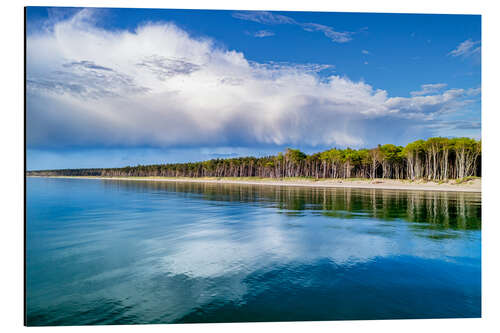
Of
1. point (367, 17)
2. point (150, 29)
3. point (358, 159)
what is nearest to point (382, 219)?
point (367, 17)

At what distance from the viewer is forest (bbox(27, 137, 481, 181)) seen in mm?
54344

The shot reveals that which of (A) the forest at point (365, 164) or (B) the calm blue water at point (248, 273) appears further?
(A) the forest at point (365, 164)

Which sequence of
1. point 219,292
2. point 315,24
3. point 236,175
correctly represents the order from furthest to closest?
point 236,175
point 315,24
point 219,292

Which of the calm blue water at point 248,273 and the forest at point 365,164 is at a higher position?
the forest at point 365,164

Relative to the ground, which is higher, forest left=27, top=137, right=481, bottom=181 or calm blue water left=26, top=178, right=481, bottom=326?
forest left=27, top=137, right=481, bottom=181

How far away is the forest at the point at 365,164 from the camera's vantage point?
2140 inches

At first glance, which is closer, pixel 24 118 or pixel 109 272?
pixel 24 118

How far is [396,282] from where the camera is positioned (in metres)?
7.50

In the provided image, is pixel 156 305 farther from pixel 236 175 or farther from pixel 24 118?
pixel 236 175

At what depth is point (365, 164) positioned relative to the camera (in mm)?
83062

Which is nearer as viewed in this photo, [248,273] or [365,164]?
[248,273]

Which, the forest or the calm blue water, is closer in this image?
the calm blue water
